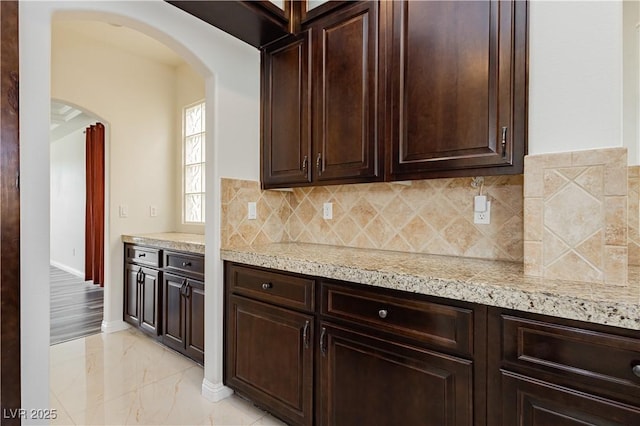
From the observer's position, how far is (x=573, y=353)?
3.19ft

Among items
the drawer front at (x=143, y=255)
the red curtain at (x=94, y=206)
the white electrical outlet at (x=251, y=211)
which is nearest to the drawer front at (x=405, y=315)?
the white electrical outlet at (x=251, y=211)

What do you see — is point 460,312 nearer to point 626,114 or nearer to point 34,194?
point 626,114

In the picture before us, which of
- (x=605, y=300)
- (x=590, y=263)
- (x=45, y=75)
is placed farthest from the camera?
(x=45, y=75)

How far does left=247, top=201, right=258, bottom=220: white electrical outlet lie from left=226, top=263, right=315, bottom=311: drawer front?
1.26 feet

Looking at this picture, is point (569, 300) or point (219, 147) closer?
point (569, 300)

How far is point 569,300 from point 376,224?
1.21 metres

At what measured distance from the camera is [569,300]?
96 cm

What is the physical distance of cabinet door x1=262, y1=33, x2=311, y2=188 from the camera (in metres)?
2.04

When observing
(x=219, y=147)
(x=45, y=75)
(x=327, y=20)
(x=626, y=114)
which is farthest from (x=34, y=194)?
(x=626, y=114)

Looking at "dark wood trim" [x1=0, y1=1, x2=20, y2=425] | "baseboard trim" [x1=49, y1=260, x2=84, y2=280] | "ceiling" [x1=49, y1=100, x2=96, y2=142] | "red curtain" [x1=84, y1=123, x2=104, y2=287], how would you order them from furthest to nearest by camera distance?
"baseboard trim" [x1=49, y1=260, x2=84, y2=280], "ceiling" [x1=49, y1=100, x2=96, y2=142], "red curtain" [x1=84, y1=123, x2=104, y2=287], "dark wood trim" [x1=0, y1=1, x2=20, y2=425]

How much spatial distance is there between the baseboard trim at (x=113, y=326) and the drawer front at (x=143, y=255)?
657 mm

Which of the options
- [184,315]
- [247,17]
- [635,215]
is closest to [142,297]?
[184,315]

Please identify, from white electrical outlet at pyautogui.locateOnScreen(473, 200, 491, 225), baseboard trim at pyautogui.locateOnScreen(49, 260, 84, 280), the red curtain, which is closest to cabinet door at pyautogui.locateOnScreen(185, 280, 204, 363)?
white electrical outlet at pyautogui.locateOnScreen(473, 200, 491, 225)

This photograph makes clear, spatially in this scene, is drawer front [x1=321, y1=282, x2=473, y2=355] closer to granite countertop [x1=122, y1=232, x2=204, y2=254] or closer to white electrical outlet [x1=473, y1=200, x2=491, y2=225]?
white electrical outlet [x1=473, y1=200, x2=491, y2=225]
